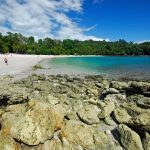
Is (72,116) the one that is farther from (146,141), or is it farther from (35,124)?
(146,141)

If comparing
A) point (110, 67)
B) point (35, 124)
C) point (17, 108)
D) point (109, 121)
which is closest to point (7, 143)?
point (35, 124)

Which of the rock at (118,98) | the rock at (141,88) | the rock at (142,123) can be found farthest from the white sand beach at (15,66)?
the rock at (142,123)

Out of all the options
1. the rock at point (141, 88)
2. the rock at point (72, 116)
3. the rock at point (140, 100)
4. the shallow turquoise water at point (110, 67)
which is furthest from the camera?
the shallow turquoise water at point (110, 67)

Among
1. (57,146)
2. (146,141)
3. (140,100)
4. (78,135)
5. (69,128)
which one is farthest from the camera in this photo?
(140,100)

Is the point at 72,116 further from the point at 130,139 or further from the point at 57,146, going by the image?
the point at 130,139

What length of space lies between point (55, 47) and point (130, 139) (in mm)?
141922

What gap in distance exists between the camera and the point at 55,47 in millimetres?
147125

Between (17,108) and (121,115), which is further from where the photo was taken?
(121,115)

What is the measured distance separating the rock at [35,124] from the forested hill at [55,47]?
10011 centimetres

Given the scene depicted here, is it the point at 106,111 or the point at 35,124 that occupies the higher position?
the point at 35,124

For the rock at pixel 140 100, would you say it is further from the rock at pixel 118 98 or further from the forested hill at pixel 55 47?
the forested hill at pixel 55 47

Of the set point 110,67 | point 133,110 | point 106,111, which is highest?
point 133,110

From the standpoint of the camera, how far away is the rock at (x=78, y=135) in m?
7.70

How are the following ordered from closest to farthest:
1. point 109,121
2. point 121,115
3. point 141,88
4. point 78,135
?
point 78,135, point 109,121, point 121,115, point 141,88
